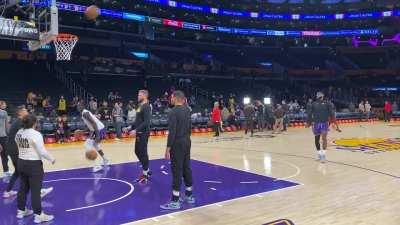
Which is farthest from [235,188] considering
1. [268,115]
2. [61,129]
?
[268,115]

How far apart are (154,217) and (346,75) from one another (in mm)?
43604

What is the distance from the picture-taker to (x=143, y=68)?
32375 millimetres

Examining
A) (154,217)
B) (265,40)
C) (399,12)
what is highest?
(399,12)

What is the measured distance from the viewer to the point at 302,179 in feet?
30.8

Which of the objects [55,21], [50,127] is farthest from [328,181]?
[50,127]

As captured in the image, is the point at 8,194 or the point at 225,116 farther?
the point at 225,116

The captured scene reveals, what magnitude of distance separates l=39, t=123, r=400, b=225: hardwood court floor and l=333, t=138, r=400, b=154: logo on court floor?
35 mm

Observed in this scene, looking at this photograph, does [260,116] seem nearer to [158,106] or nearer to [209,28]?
[158,106]

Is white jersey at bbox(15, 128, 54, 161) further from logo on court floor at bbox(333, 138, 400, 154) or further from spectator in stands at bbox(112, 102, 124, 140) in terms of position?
spectator in stands at bbox(112, 102, 124, 140)

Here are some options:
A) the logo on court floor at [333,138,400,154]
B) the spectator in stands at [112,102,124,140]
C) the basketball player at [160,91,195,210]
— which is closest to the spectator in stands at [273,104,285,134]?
the logo on court floor at [333,138,400,154]

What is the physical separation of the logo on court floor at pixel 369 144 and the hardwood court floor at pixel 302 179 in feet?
0.11

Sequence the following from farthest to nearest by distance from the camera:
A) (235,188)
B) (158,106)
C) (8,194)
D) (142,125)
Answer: (158,106)
(142,125)
(235,188)
(8,194)

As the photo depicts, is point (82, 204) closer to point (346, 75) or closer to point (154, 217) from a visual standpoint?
point (154, 217)

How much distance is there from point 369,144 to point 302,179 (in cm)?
811
